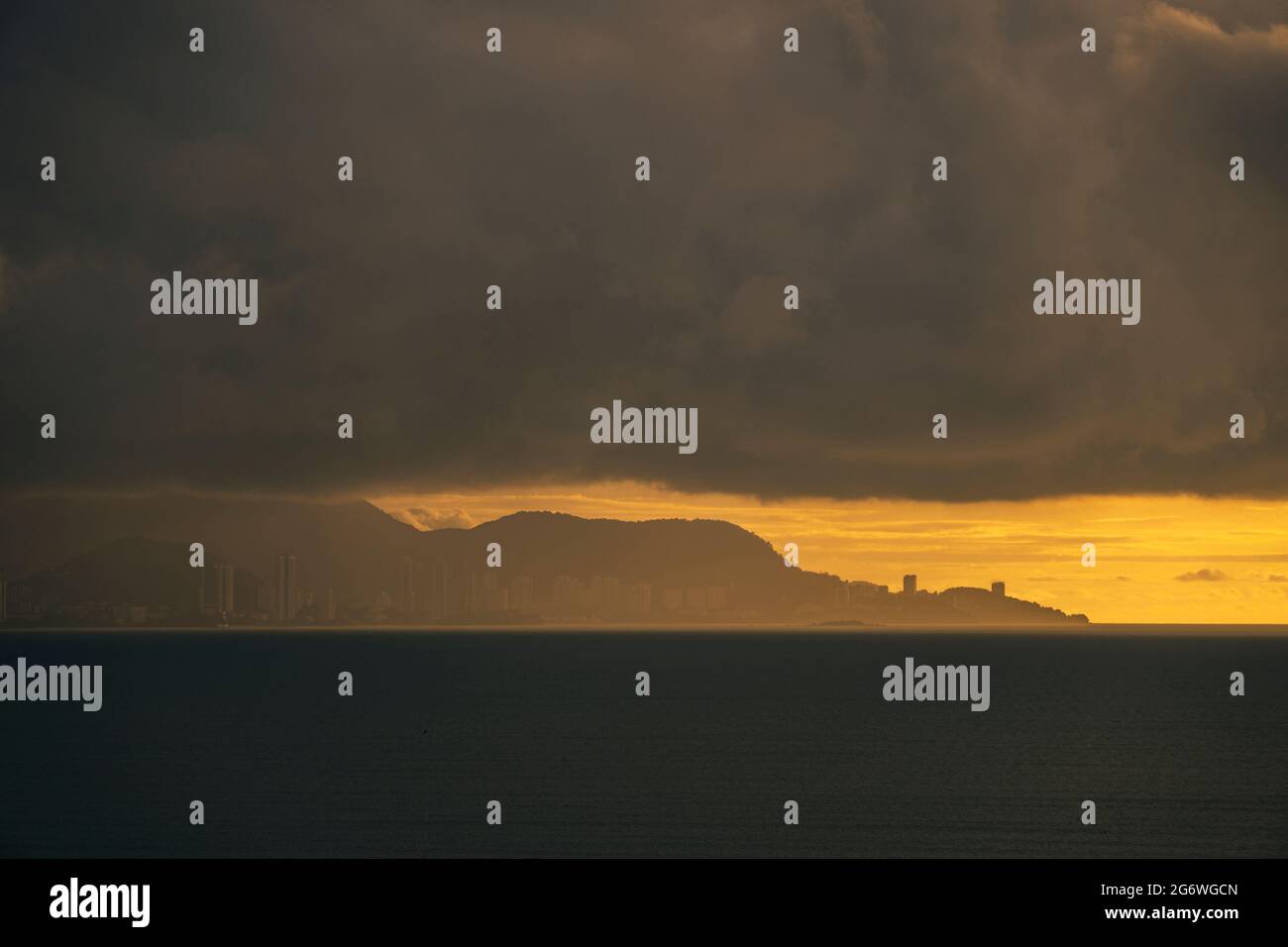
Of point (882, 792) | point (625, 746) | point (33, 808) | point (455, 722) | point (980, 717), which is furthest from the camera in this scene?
point (980, 717)

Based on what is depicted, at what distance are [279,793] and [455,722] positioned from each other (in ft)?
174

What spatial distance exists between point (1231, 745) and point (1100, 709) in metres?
43.5

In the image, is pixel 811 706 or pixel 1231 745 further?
pixel 811 706

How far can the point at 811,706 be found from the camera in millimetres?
163750

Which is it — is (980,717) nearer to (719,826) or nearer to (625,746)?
(625,746)
